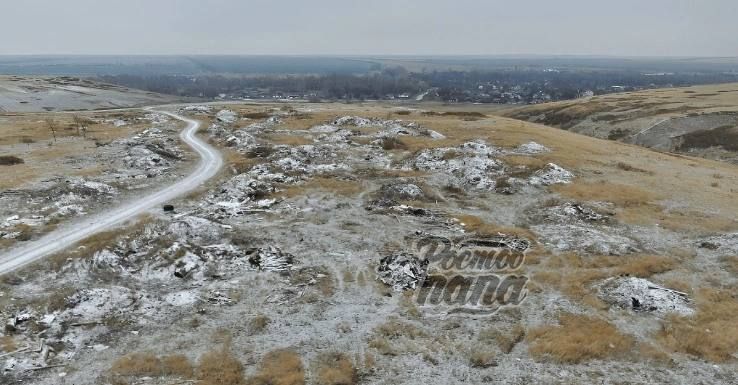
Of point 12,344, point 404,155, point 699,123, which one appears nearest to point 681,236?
point 404,155

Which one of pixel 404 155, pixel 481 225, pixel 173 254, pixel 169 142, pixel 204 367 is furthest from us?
pixel 169 142

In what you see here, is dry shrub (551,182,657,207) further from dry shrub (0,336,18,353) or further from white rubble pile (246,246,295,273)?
dry shrub (0,336,18,353)

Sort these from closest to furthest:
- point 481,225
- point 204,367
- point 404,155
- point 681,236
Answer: point 204,367 → point 681,236 → point 481,225 → point 404,155

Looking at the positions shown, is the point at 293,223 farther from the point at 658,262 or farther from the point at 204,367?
the point at 658,262

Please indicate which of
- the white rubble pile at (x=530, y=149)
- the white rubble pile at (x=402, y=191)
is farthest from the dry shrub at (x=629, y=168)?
the white rubble pile at (x=402, y=191)

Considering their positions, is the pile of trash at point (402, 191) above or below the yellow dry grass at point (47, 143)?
below

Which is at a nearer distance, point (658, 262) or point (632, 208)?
point (658, 262)

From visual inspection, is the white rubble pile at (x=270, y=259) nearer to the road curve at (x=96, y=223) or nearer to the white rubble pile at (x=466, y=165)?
the road curve at (x=96, y=223)

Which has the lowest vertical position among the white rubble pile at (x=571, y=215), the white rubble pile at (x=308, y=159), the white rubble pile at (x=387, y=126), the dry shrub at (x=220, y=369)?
the dry shrub at (x=220, y=369)
